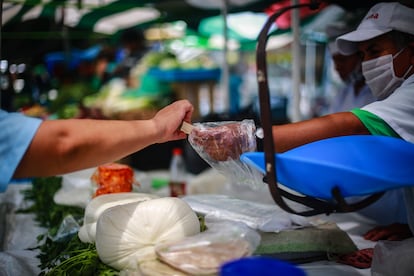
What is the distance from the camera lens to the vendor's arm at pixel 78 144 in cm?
124

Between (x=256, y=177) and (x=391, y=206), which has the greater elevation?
(x=256, y=177)

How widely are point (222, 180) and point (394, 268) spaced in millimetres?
1903

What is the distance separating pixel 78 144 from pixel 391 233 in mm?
1546

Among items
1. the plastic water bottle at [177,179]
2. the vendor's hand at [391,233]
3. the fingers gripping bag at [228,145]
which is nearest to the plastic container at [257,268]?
the fingers gripping bag at [228,145]

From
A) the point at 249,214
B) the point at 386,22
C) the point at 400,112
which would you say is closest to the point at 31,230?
the point at 249,214

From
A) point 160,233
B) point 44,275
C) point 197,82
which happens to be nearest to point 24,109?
point 197,82

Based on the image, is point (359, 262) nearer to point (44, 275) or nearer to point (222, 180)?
point (44, 275)

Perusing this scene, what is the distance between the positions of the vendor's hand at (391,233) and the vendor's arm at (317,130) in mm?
686

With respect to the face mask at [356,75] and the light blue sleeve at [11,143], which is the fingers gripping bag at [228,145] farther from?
the face mask at [356,75]

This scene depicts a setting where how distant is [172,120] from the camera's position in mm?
1558

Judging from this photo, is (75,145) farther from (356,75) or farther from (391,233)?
(356,75)

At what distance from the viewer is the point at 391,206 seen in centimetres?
224

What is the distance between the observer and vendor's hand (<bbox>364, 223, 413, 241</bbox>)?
6.39 feet

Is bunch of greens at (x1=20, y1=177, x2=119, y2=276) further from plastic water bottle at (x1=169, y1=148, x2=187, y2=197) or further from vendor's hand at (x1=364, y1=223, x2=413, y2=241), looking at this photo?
vendor's hand at (x1=364, y1=223, x2=413, y2=241)
